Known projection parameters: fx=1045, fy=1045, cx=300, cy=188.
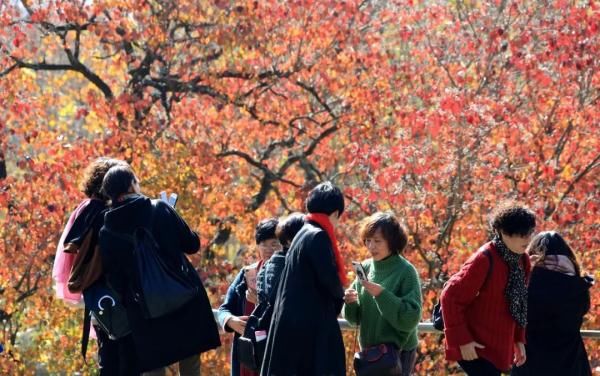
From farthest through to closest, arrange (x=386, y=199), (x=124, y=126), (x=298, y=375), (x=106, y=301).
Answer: (x=124, y=126), (x=386, y=199), (x=106, y=301), (x=298, y=375)

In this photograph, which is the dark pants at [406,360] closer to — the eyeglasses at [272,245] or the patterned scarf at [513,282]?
the patterned scarf at [513,282]

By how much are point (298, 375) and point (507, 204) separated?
4.59 feet

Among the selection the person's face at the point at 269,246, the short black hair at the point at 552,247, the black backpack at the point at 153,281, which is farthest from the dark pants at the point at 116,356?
the short black hair at the point at 552,247

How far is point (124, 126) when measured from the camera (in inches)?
524

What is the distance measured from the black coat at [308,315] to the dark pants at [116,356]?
36.7 inches

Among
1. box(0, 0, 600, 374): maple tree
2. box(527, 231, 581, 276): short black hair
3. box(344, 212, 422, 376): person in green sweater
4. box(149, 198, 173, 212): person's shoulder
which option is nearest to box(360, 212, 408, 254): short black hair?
box(344, 212, 422, 376): person in green sweater

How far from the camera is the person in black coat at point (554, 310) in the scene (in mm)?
5797

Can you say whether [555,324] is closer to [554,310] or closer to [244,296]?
[554,310]

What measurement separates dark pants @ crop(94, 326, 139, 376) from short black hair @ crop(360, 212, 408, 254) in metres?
1.45

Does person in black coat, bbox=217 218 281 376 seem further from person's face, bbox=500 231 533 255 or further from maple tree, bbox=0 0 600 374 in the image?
maple tree, bbox=0 0 600 374

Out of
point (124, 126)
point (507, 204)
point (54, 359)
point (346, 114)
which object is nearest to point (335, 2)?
point (346, 114)

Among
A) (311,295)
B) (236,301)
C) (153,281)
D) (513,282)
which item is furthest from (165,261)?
(513,282)

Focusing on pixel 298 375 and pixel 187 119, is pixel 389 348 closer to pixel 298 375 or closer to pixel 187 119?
pixel 298 375

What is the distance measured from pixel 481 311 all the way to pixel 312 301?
0.91m
